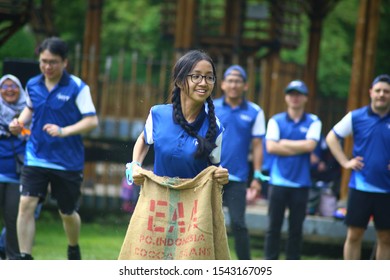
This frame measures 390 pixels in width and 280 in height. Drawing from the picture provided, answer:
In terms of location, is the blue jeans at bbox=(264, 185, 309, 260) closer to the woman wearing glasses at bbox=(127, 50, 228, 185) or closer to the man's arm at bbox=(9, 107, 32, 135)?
the man's arm at bbox=(9, 107, 32, 135)

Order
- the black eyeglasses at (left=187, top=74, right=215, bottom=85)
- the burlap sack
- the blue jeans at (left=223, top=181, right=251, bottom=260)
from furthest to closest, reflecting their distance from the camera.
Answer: the blue jeans at (left=223, top=181, right=251, bottom=260)
the black eyeglasses at (left=187, top=74, right=215, bottom=85)
the burlap sack

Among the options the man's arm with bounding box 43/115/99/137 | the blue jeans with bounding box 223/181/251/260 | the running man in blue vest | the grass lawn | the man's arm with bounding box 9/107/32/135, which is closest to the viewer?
the man's arm with bounding box 43/115/99/137

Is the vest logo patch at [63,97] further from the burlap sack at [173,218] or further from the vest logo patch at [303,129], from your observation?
the burlap sack at [173,218]

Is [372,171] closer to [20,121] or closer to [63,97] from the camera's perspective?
[63,97]

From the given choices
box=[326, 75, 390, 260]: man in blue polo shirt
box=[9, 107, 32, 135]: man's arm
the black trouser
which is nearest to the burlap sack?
box=[9, 107, 32, 135]: man's arm

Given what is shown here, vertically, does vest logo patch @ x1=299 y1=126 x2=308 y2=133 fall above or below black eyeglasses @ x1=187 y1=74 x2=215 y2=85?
below

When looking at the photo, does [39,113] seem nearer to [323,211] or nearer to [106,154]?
[323,211]

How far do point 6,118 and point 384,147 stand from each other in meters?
3.96

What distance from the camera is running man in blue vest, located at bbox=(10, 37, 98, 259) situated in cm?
1039

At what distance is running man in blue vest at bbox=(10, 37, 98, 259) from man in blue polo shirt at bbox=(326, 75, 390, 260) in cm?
272

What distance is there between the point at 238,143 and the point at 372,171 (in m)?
1.77

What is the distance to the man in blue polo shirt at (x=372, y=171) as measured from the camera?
10594 mm
